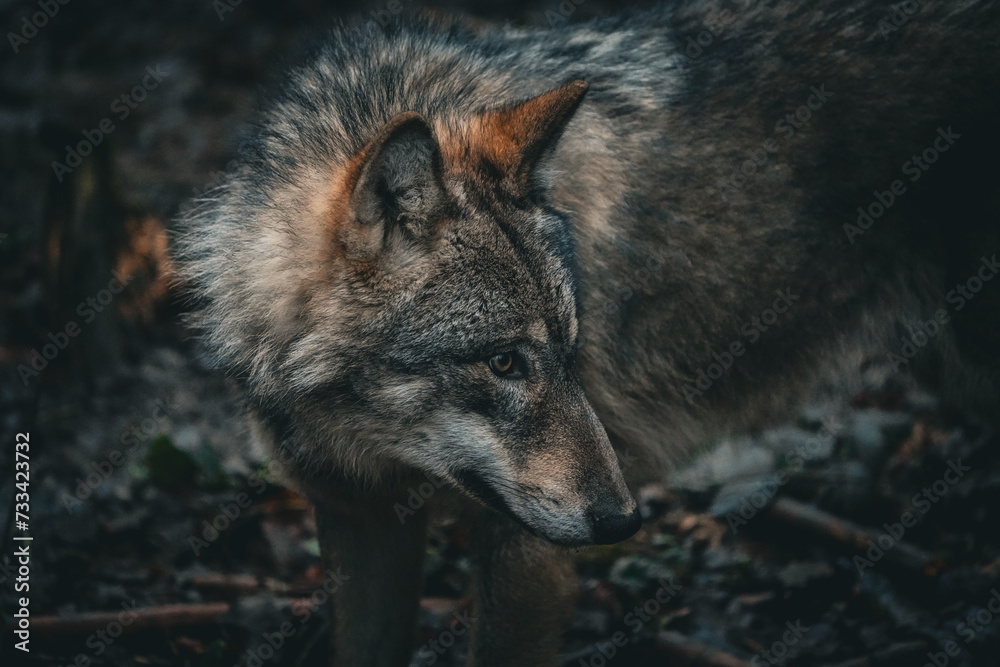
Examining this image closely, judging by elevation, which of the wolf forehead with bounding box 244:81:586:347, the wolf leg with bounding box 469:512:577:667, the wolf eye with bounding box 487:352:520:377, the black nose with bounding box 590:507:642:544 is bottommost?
the wolf leg with bounding box 469:512:577:667

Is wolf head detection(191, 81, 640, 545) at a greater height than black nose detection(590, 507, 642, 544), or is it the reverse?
wolf head detection(191, 81, 640, 545)

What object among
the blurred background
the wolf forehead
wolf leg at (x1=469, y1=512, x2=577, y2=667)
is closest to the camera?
the wolf forehead

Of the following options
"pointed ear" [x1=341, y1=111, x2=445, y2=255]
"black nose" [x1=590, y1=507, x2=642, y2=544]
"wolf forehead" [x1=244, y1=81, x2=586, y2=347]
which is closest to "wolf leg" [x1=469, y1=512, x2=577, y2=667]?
"black nose" [x1=590, y1=507, x2=642, y2=544]

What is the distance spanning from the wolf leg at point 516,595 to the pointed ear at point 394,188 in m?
1.24

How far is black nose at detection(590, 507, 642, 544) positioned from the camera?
2.76m

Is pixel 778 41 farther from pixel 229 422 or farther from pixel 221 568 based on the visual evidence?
pixel 229 422

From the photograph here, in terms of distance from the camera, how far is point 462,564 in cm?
472

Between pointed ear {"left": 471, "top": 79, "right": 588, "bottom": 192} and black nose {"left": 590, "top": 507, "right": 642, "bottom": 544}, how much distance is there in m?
1.17

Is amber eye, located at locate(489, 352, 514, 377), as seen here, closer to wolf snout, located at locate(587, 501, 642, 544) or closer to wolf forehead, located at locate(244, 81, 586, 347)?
wolf forehead, located at locate(244, 81, 586, 347)

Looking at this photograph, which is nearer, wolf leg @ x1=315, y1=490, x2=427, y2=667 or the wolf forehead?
the wolf forehead

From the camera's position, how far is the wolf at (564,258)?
2766mm

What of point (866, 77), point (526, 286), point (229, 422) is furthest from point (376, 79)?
point (229, 422)

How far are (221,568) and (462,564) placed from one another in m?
1.34

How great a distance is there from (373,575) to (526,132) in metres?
2.16
